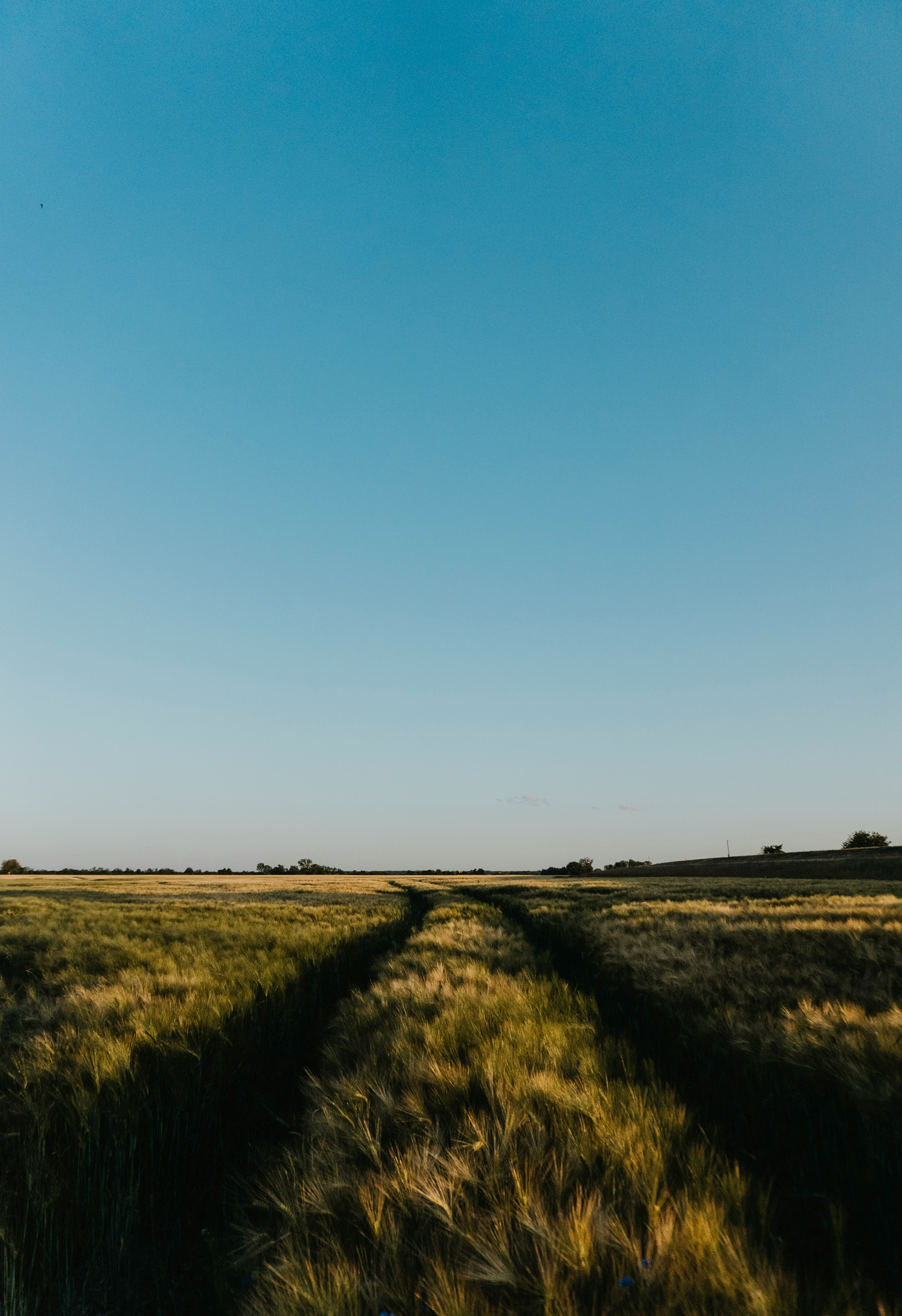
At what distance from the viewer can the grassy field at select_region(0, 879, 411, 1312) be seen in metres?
1.95

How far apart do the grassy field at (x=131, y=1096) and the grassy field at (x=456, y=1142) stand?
18 mm

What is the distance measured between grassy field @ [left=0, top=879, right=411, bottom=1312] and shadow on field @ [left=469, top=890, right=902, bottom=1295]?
2147 mm

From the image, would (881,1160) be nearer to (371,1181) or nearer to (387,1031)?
(371,1181)

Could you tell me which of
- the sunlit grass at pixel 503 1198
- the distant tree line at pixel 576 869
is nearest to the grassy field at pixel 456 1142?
the sunlit grass at pixel 503 1198

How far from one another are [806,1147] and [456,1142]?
1.69 m

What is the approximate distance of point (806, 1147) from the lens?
259cm

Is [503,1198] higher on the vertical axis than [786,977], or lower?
higher

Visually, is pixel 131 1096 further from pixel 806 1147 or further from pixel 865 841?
pixel 865 841

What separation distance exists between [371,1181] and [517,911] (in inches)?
800

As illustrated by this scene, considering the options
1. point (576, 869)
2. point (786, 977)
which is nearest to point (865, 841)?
point (576, 869)

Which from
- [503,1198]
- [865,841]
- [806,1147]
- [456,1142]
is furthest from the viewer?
[865,841]

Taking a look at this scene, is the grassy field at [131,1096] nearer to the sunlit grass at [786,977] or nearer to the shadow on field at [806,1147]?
the shadow on field at [806,1147]

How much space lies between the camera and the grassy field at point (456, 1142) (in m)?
1.55

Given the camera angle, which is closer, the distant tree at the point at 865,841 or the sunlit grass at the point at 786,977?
the sunlit grass at the point at 786,977
